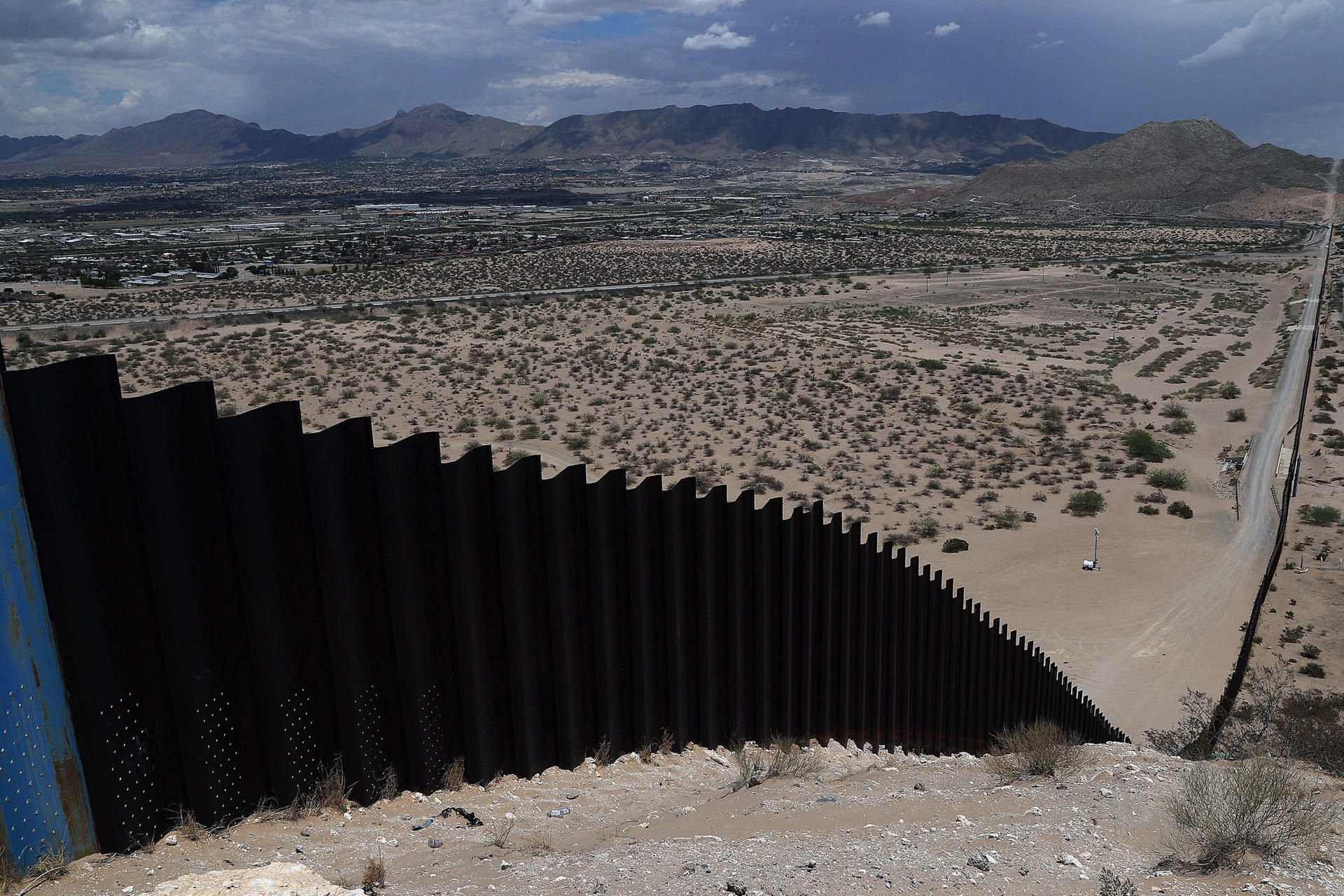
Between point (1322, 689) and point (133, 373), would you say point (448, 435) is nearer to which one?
point (133, 373)

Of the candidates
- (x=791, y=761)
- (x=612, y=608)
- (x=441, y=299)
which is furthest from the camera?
(x=441, y=299)

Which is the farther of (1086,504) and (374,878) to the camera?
(1086,504)

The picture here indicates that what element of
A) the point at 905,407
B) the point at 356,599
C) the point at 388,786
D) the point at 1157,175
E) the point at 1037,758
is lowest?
the point at 905,407

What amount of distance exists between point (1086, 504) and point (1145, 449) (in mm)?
6289

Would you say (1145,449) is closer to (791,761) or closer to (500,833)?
(791,761)

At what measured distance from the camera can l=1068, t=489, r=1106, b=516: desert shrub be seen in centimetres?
2244

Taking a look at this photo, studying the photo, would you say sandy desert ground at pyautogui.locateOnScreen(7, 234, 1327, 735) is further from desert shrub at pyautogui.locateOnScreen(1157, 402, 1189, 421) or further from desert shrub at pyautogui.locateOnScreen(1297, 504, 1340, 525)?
desert shrub at pyautogui.locateOnScreen(1297, 504, 1340, 525)

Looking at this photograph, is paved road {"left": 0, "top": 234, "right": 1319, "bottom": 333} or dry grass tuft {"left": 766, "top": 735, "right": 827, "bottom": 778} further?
paved road {"left": 0, "top": 234, "right": 1319, "bottom": 333}

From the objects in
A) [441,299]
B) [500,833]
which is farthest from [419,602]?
[441,299]

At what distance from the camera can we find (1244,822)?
4.22 metres

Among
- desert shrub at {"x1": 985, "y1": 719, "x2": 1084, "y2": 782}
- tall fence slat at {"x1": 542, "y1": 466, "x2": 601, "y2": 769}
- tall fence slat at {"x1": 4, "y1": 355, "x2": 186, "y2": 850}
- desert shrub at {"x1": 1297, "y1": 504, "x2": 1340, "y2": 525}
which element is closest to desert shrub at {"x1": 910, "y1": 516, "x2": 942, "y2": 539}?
desert shrub at {"x1": 1297, "y1": 504, "x2": 1340, "y2": 525}

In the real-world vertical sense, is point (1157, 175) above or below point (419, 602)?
above

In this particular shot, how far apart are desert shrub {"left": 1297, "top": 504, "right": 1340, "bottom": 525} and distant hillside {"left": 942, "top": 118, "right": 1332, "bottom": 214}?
14750 cm

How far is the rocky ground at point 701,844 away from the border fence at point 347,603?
0.59 feet
